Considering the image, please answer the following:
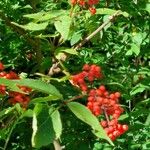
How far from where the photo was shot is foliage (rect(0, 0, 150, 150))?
56.7 inches

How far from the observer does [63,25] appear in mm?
1823

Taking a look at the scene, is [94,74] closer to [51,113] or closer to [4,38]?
[51,113]

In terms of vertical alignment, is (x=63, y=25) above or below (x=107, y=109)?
above

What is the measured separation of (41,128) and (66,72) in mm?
490

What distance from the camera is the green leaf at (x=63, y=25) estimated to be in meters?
1.79

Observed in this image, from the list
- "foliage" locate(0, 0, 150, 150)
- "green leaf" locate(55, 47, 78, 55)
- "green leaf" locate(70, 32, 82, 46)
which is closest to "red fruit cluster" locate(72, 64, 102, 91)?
"foliage" locate(0, 0, 150, 150)

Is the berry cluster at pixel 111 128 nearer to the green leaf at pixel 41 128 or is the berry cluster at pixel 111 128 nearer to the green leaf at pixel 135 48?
the green leaf at pixel 41 128

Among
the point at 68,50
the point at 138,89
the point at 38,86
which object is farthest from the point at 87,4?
the point at 38,86

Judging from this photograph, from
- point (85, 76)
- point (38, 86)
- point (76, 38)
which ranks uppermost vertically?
point (38, 86)

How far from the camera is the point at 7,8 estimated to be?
2.88 meters

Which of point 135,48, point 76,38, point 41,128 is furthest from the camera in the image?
point 135,48

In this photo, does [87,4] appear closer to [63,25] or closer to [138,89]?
[63,25]

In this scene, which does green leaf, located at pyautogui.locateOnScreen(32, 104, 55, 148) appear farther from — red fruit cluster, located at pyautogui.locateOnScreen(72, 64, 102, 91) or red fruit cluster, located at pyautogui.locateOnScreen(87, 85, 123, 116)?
red fruit cluster, located at pyautogui.locateOnScreen(72, 64, 102, 91)

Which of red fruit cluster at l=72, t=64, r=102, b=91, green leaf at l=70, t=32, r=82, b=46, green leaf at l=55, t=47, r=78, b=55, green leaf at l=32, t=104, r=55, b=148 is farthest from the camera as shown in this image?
green leaf at l=70, t=32, r=82, b=46
